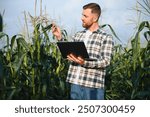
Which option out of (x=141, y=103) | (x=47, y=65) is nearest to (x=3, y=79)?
(x=47, y=65)

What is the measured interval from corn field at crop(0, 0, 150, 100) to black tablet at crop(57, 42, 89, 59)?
71 cm

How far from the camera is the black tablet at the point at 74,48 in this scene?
4102mm

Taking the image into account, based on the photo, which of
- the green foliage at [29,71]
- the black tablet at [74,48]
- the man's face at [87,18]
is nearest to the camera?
the black tablet at [74,48]

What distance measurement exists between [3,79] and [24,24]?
799mm

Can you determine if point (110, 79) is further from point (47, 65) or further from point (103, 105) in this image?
point (103, 105)

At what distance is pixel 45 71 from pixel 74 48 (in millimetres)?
1174

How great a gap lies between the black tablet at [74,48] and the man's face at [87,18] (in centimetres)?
25

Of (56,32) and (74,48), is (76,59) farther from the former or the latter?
(56,32)

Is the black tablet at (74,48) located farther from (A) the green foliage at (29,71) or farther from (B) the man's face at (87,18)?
(A) the green foliage at (29,71)

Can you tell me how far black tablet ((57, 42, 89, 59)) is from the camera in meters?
4.10

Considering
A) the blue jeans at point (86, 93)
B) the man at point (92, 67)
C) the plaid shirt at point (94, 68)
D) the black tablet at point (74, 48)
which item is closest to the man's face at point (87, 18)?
the man at point (92, 67)

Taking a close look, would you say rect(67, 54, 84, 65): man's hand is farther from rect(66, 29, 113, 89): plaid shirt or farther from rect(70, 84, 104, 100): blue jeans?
rect(70, 84, 104, 100): blue jeans

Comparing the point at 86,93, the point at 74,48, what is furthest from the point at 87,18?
the point at 86,93

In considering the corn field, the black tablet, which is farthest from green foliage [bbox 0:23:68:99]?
the black tablet
